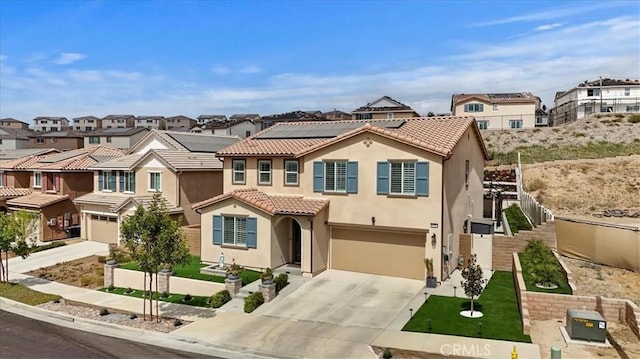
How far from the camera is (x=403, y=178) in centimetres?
2200

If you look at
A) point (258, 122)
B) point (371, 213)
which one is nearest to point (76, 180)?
point (371, 213)

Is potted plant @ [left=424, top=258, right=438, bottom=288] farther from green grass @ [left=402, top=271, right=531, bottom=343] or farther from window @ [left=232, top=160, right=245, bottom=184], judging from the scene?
window @ [left=232, top=160, right=245, bottom=184]

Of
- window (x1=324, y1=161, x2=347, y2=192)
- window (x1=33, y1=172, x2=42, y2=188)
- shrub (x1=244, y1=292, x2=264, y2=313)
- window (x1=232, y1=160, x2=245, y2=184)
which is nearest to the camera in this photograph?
shrub (x1=244, y1=292, x2=264, y2=313)

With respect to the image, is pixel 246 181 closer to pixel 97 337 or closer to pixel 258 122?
pixel 97 337

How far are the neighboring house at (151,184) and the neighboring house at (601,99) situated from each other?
5605cm

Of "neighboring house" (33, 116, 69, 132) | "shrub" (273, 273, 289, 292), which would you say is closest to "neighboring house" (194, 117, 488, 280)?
"shrub" (273, 273, 289, 292)

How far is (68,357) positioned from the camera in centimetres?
1445

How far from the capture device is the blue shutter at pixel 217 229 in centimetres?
2439

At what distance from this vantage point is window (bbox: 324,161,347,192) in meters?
23.5

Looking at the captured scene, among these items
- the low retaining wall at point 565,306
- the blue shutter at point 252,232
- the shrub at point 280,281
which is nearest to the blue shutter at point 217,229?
the blue shutter at point 252,232

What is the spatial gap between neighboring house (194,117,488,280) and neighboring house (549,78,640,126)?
52.5m

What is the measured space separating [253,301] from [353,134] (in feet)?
29.9

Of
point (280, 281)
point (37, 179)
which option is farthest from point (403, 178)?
point (37, 179)

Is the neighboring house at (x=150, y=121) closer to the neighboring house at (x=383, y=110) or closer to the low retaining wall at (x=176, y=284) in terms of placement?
the neighboring house at (x=383, y=110)
